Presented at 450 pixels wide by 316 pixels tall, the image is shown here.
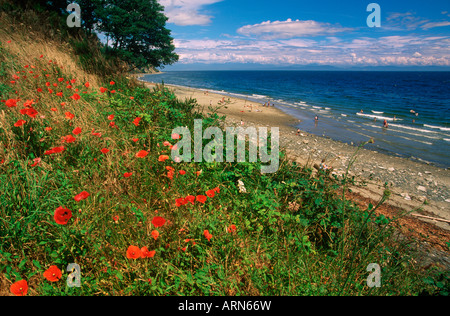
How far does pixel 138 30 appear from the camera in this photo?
15695 mm

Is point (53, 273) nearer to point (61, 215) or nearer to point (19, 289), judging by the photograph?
point (19, 289)

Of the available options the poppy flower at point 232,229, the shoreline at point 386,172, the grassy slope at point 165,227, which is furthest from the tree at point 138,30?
the poppy flower at point 232,229

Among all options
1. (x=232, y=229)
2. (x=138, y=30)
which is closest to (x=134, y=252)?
(x=232, y=229)

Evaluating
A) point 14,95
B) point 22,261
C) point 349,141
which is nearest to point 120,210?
point 22,261

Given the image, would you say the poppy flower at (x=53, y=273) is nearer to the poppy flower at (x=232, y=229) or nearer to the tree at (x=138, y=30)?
the poppy flower at (x=232, y=229)

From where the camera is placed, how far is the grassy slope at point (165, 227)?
1.79 m

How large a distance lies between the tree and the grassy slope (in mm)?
13846

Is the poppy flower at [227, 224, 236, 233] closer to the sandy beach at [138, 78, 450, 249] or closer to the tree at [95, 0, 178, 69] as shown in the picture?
the sandy beach at [138, 78, 450, 249]

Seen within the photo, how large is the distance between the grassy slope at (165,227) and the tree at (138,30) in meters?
13.8

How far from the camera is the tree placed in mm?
15188

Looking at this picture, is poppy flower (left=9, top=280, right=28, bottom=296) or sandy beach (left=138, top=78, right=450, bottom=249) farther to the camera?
sandy beach (left=138, top=78, right=450, bottom=249)

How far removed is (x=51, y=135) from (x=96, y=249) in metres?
A: 2.05

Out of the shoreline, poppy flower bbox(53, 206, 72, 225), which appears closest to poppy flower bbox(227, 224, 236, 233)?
poppy flower bbox(53, 206, 72, 225)
